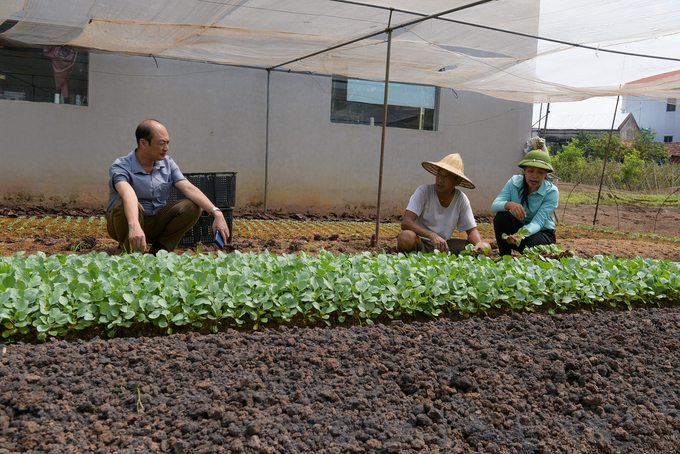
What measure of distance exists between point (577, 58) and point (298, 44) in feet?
10.8

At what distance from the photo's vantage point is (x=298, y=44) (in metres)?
5.75

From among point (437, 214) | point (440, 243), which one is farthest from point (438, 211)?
point (440, 243)

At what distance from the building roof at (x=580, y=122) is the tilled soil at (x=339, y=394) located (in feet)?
99.8

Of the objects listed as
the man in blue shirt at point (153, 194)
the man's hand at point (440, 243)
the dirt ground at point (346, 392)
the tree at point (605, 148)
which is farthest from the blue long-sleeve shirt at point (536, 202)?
the tree at point (605, 148)

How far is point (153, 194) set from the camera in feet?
14.0

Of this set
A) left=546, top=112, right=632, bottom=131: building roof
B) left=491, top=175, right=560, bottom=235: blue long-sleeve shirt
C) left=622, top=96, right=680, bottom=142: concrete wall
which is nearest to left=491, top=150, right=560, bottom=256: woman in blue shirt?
left=491, top=175, right=560, bottom=235: blue long-sleeve shirt

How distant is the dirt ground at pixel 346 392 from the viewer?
1.73 metres

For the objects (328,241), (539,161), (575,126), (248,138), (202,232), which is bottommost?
(328,241)

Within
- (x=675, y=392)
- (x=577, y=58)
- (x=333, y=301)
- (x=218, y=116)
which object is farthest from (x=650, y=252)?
(x=218, y=116)

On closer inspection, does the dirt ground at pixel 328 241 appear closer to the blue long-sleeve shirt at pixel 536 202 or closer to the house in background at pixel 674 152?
the blue long-sleeve shirt at pixel 536 202

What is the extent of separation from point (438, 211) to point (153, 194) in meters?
2.48

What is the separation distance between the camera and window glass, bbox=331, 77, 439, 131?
9.38 metres

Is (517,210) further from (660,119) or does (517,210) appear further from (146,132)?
(660,119)

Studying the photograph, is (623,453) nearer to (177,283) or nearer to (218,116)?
(177,283)
